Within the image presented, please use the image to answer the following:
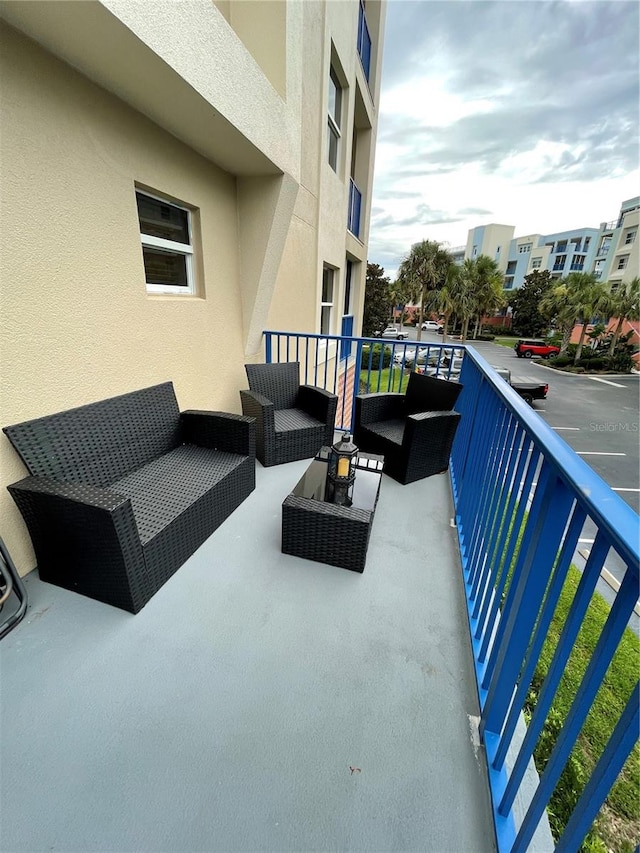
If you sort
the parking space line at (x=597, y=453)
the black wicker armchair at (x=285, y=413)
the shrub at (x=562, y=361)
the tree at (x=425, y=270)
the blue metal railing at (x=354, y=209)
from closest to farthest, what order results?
the black wicker armchair at (x=285, y=413) < the blue metal railing at (x=354, y=209) < the parking space line at (x=597, y=453) < the tree at (x=425, y=270) < the shrub at (x=562, y=361)

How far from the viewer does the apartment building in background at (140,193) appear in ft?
5.89

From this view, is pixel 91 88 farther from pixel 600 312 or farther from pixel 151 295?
pixel 600 312

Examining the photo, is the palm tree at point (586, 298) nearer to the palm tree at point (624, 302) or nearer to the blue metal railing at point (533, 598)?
the palm tree at point (624, 302)

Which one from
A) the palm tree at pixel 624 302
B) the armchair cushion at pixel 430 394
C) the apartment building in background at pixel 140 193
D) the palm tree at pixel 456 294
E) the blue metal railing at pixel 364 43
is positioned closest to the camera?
the apartment building in background at pixel 140 193

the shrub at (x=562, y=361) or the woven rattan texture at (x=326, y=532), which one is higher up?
the woven rattan texture at (x=326, y=532)

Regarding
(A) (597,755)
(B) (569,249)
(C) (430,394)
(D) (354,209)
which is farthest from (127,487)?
(B) (569,249)

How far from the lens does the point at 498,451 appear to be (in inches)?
72.5

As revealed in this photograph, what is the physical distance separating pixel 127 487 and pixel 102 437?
35cm

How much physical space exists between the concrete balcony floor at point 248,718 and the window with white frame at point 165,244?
2.28 m

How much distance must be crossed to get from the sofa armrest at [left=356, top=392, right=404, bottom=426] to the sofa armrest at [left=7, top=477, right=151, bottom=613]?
7.50 ft

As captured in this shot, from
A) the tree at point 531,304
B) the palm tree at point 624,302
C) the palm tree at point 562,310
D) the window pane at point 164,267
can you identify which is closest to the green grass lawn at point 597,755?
the window pane at point 164,267

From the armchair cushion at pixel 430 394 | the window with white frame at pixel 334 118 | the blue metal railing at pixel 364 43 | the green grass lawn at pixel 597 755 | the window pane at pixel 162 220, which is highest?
the blue metal railing at pixel 364 43

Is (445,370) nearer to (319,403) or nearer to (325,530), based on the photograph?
(319,403)

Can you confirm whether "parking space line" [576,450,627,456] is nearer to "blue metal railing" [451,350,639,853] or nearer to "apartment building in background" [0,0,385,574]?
"apartment building in background" [0,0,385,574]
